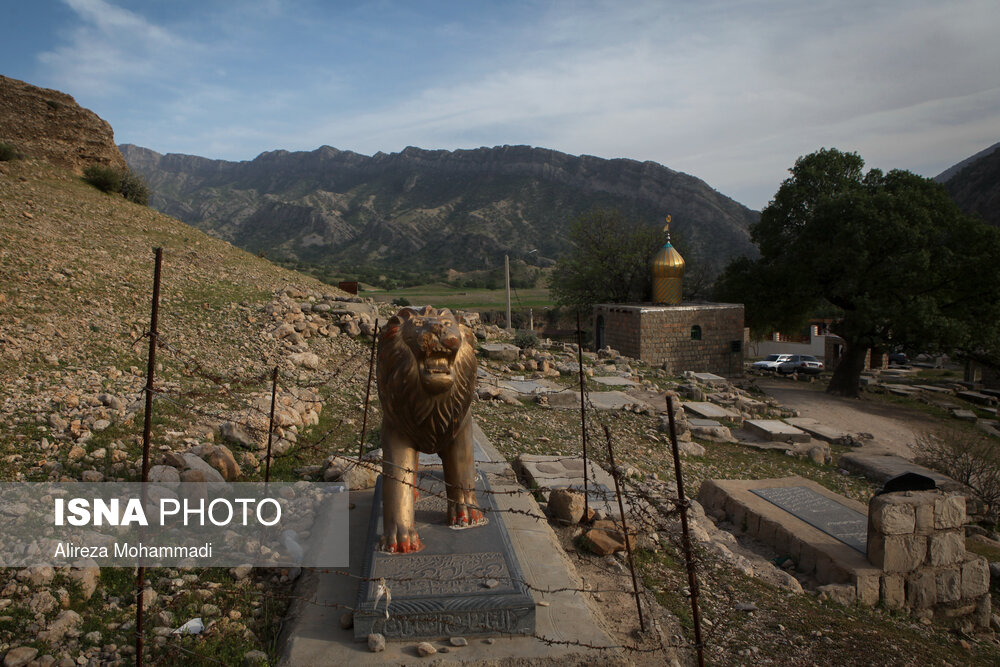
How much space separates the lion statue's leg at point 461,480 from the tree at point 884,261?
57.2ft

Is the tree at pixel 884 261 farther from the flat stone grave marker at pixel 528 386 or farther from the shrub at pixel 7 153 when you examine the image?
the shrub at pixel 7 153

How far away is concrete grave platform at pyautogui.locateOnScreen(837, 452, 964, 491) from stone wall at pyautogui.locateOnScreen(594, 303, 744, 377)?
10.6 metres

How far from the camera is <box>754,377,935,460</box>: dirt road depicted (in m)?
13.1

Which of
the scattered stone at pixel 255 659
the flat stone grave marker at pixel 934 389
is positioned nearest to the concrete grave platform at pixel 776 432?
the scattered stone at pixel 255 659

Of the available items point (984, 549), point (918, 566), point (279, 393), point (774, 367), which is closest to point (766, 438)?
point (984, 549)

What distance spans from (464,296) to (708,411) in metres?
29.2

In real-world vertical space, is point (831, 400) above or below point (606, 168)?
below

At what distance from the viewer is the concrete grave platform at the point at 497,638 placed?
351cm

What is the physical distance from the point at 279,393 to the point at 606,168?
266 ft

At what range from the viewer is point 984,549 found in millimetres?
7156

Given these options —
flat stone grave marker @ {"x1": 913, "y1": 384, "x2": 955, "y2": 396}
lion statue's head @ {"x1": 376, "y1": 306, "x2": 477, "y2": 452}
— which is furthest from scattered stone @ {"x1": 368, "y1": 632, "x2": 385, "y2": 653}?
flat stone grave marker @ {"x1": 913, "y1": 384, "x2": 955, "y2": 396}

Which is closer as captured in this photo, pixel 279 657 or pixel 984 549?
pixel 279 657

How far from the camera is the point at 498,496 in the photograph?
5.70 metres

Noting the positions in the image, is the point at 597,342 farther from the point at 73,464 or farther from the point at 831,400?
the point at 73,464
